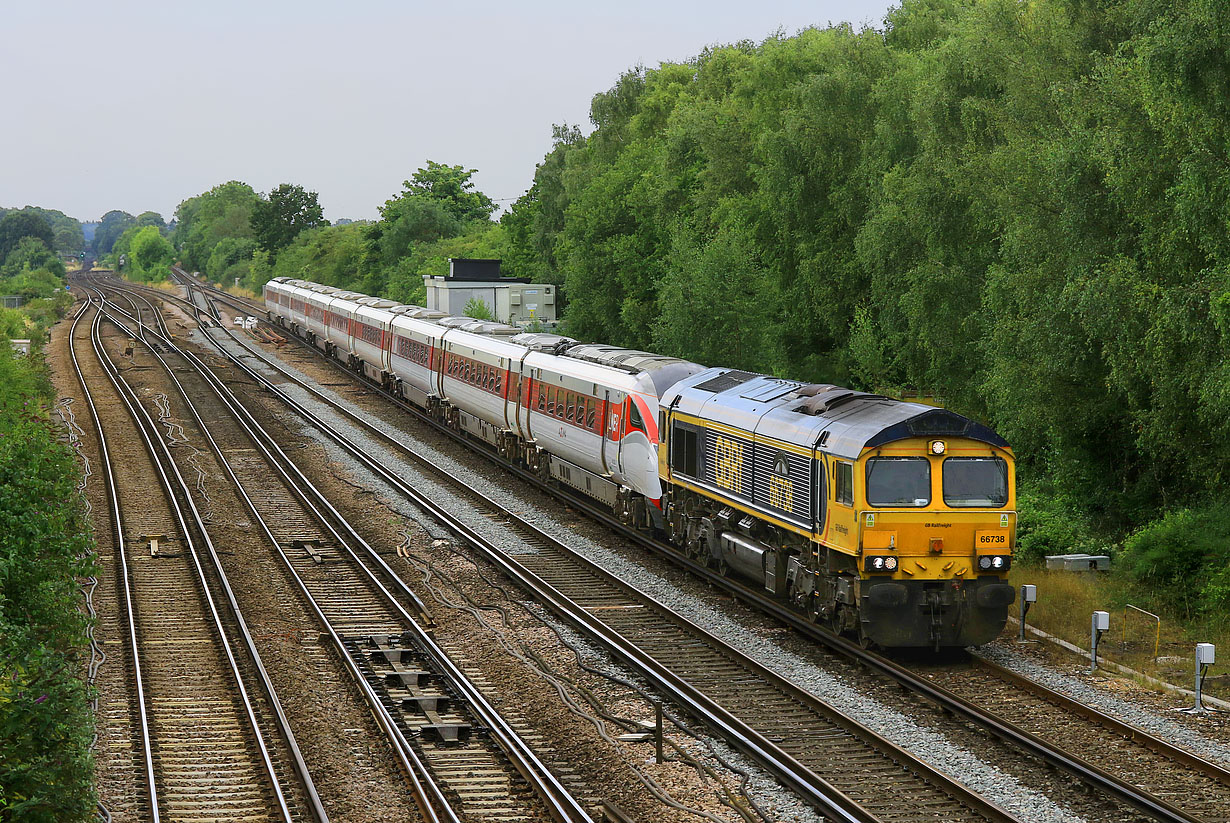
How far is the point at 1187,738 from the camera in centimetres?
1374

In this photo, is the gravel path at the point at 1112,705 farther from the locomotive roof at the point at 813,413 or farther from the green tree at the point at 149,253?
the green tree at the point at 149,253

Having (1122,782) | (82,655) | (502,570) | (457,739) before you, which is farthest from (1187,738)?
(82,655)

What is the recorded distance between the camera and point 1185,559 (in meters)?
20.0

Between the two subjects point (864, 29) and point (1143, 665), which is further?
point (864, 29)

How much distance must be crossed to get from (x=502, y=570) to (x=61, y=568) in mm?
7471

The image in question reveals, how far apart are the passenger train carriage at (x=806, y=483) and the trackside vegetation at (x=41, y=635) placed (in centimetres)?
946

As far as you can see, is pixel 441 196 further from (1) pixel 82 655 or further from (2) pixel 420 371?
(1) pixel 82 655

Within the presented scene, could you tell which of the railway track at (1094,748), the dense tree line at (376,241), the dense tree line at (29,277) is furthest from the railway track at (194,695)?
the dense tree line at (376,241)

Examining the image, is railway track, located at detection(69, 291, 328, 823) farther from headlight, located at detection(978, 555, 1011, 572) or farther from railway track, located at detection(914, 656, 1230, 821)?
headlight, located at detection(978, 555, 1011, 572)

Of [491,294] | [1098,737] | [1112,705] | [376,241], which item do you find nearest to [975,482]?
[1112,705]

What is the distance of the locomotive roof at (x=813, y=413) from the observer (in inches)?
648

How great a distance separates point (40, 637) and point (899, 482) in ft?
36.1

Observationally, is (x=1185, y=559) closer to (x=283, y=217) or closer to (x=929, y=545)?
(x=929, y=545)

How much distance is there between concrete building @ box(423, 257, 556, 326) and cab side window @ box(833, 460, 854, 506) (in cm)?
4676
